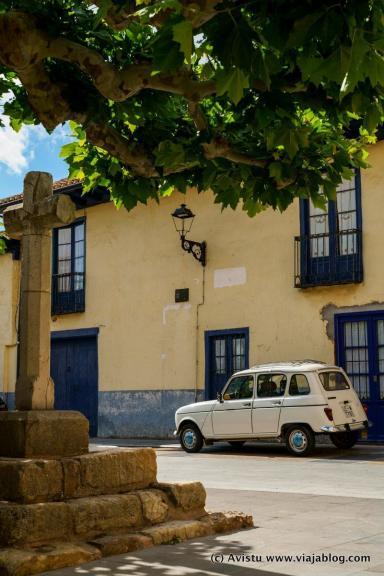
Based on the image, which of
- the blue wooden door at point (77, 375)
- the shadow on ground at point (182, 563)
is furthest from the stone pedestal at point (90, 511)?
the blue wooden door at point (77, 375)

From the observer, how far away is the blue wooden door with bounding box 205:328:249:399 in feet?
65.1

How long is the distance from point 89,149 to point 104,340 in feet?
48.2

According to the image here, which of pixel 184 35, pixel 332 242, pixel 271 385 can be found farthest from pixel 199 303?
pixel 184 35

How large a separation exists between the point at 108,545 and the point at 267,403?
392 inches

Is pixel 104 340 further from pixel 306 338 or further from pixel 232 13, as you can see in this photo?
pixel 232 13

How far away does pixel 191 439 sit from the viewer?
55.7 feet

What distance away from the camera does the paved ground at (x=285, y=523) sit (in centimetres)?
538

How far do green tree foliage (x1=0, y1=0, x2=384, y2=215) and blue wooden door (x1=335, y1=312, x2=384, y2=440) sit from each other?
9.67m

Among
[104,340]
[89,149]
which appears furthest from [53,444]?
[104,340]

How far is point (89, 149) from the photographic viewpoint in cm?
854

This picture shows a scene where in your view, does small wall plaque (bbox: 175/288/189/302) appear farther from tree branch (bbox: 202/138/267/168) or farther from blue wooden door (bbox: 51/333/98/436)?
tree branch (bbox: 202/138/267/168)

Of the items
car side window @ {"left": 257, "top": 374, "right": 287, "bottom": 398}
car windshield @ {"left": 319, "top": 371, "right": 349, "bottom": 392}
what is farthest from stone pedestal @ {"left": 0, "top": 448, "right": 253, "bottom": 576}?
car side window @ {"left": 257, "top": 374, "right": 287, "bottom": 398}

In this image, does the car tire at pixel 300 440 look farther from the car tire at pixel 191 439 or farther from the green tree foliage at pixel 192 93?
the green tree foliage at pixel 192 93

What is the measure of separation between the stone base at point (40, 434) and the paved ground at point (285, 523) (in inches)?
41.7
